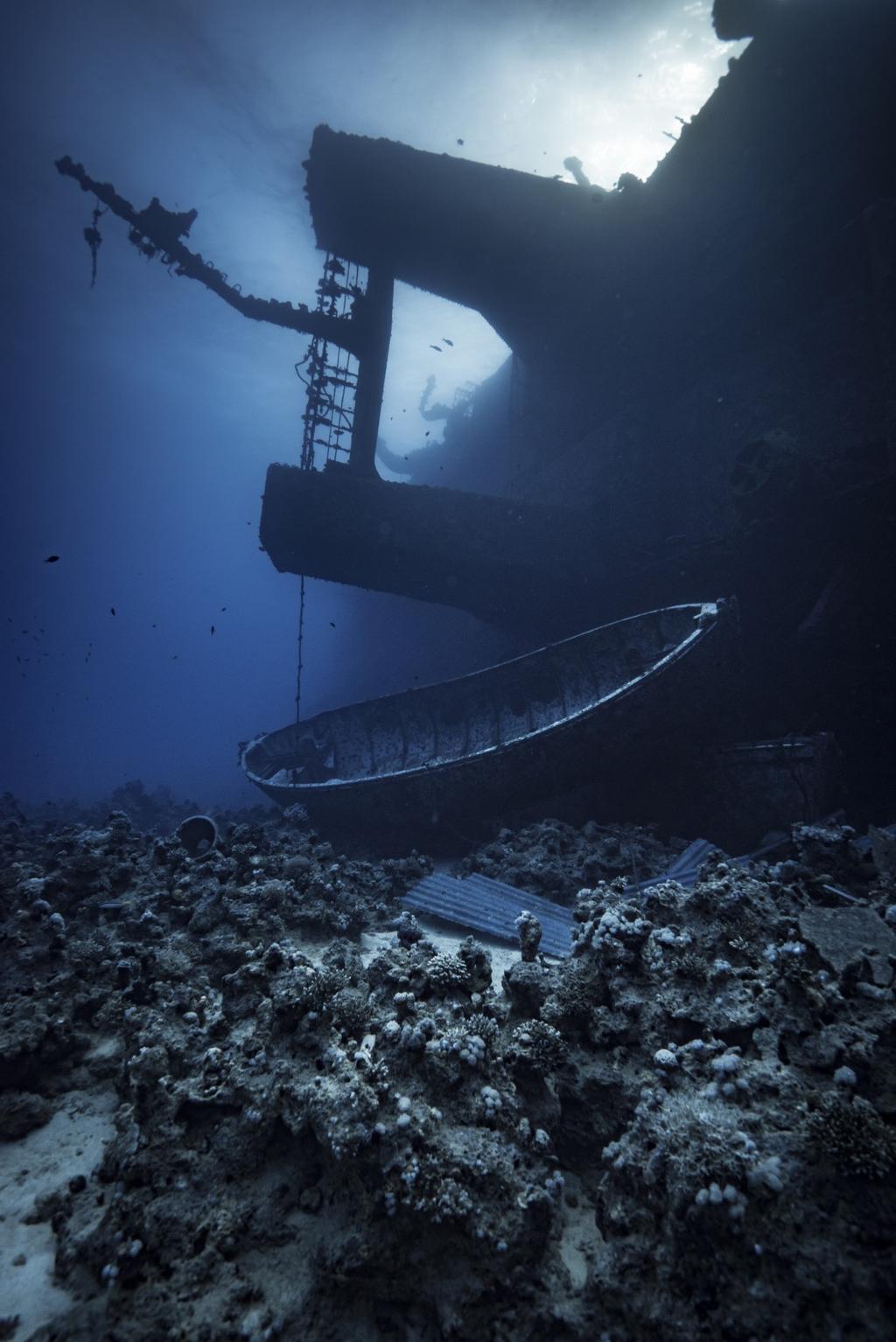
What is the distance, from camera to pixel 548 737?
705cm

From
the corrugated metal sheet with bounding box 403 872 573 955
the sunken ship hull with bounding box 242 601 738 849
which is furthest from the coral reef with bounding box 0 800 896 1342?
the sunken ship hull with bounding box 242 601 738 849

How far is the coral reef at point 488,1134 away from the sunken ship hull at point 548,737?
129 inches

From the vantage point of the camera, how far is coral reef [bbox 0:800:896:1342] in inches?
67.1

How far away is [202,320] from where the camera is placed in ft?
138

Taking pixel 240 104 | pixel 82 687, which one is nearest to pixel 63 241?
pixel 240 104

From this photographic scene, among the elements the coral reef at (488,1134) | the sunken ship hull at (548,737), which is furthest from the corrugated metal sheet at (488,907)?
the sunken ship hull at (548,737)

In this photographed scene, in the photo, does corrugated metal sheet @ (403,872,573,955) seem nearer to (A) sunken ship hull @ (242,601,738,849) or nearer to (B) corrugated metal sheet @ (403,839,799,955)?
(B) corrugated metal sheet @ (403,839,799,955)

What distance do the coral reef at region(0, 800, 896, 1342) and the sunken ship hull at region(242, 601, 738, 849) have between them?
3.27 metres

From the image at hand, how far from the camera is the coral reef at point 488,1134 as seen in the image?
1.70 m

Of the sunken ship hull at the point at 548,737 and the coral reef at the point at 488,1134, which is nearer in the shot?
the coral reef at the point at 488,1134

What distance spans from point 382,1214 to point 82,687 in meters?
154

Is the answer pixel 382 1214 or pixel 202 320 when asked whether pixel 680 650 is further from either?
pixel 202 320

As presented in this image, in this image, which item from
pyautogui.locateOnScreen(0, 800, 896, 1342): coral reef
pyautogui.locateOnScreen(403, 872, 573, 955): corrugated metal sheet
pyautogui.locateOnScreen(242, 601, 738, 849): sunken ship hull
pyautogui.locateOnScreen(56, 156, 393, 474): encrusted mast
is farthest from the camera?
pyautogui.locateOnScreen(56, 156, 393, 474): encrusted mast

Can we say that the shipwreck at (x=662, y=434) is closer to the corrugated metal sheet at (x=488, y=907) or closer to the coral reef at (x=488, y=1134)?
the corrugated metal sheet at (x=488, y=907)
